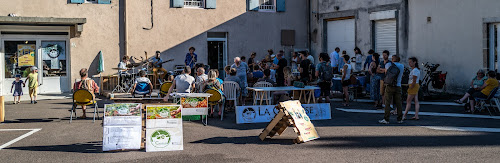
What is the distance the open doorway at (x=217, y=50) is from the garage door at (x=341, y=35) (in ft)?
14.5

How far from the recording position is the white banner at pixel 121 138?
28.3ft

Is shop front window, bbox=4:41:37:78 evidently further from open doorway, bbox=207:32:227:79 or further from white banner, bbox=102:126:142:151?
white banner, bbox=102:126:142:151

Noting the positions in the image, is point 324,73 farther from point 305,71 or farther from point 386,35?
point 386,35

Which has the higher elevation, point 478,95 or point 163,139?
point 478,95

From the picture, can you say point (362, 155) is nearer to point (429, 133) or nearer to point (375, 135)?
point (375, 135)

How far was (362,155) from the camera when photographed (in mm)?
8281

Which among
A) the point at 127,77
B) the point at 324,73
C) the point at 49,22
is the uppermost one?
the point at 49,22

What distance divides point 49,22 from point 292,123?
496 inches

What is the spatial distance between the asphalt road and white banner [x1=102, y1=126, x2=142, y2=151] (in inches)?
5.4

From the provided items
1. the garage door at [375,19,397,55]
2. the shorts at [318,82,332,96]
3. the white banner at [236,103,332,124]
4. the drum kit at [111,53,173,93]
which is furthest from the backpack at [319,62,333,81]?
the drum kit at [111,53,173,93]

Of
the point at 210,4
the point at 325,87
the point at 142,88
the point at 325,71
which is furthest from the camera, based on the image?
the point at 210,4

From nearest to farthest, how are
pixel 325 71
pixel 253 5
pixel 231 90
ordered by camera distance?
pixel 231 90 → pixel 325 71 → pixel 253 5

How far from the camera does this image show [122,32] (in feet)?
68.0

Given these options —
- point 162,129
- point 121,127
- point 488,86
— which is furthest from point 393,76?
point 121,127
